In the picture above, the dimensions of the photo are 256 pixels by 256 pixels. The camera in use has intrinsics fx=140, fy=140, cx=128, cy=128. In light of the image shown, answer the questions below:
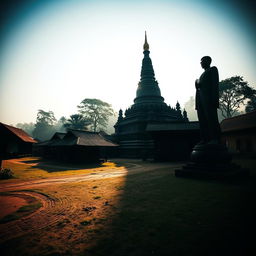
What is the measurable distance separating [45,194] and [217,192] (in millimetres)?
6241

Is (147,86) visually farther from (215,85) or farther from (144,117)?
(215,85)

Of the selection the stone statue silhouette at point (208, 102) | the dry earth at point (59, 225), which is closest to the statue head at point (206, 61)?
the stone statue silhouette at point (208, 102)

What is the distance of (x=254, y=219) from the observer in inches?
113

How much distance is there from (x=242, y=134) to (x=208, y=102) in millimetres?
21166

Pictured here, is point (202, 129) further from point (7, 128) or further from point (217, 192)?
point (7, 128)

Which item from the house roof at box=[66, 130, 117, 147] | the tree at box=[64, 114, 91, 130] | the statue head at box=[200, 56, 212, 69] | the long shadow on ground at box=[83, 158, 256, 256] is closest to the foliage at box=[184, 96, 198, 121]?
the tree at box=[64, 114, 91, 130]

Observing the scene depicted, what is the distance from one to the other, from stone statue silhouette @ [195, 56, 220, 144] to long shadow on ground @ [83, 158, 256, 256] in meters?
4.03

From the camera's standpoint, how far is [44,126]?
70.8m

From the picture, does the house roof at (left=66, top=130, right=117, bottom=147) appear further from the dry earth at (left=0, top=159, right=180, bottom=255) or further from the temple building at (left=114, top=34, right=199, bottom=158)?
the dry earth at (left=0, top=159, right=180, bottom=255)

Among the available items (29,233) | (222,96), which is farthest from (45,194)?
(222,96)

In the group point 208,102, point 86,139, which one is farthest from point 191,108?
point 208,102

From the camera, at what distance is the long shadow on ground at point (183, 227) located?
7.11ft

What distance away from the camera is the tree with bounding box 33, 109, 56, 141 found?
69812mm

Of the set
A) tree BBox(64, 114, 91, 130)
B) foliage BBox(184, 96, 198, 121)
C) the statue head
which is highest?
foliage BBox(184, 96, 198, 121)
